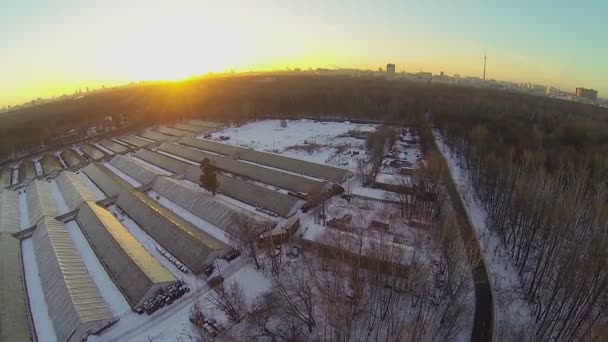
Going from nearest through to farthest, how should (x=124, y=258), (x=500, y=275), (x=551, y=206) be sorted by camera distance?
(x=551, y=206)
(x=500, y=275)
(x=124, y=258)

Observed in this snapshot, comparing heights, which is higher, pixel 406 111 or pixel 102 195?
pixel 406 111

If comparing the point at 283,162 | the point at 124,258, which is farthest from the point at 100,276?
the point at 283,162

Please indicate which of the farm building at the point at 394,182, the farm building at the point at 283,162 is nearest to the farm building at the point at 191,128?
the farm building at the point at 283,162

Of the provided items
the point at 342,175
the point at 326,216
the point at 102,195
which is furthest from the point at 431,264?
the point at 102,195

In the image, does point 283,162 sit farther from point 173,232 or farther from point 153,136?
point 153,136

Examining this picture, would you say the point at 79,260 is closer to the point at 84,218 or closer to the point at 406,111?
the point at 84,218

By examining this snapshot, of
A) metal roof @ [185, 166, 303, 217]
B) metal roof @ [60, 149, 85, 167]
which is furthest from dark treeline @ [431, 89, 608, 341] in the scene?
metal roof @ [60, 149, 85, 167]

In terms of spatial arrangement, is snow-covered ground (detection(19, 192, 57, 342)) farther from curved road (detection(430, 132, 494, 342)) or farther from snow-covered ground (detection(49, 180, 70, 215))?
curved road (detection(430, 132, 494, 342))
